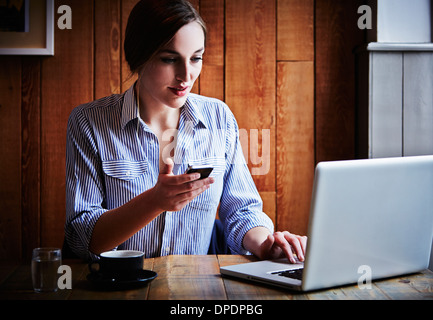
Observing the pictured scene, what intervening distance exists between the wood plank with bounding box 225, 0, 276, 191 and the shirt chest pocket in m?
0.75

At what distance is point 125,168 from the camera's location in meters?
1.50

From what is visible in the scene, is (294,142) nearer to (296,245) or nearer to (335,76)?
(335,76)

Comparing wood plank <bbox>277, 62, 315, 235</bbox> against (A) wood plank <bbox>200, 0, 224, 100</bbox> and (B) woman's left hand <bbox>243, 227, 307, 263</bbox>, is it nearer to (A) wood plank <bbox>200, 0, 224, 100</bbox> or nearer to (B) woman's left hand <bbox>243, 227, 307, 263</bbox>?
(A) wood plank <bbox>200, 0, 224, 100</bbox>

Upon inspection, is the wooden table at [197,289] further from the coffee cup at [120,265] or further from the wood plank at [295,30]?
the wood plank at [295,30]

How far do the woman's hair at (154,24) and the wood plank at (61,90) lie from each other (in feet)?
2.41

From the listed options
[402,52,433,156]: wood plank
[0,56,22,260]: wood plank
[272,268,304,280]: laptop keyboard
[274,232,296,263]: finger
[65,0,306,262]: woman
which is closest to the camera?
[272,268,304,280]: laptop keyboard

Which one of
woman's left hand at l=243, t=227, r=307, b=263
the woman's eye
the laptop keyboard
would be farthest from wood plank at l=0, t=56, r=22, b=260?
the laptop keyboard

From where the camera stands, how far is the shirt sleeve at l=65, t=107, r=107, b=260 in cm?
133

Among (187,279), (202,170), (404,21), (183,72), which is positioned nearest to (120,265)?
(187,279)

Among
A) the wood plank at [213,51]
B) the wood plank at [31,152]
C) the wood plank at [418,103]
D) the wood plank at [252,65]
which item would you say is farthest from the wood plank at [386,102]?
the wood plank at [31,152]

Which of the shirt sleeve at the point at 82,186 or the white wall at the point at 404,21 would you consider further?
the white wall at the point at 404,21

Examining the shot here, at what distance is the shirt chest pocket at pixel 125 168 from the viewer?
58.0 inches

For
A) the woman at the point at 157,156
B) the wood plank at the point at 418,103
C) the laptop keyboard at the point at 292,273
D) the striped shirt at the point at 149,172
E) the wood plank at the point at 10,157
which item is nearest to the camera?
the laptop keyboard at the point at 292,273

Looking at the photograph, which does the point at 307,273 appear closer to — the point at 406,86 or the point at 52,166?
the point at 406,86
